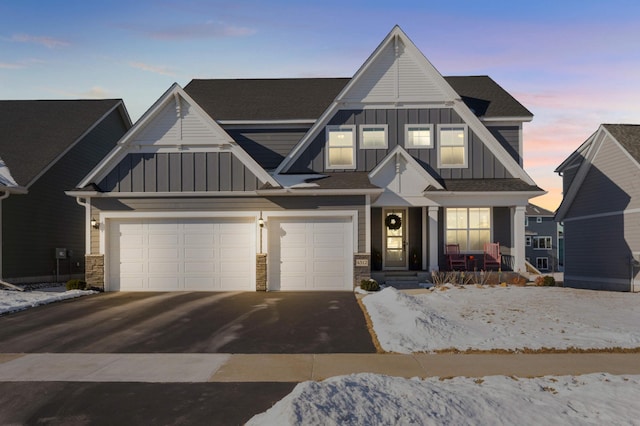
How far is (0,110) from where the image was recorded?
2491 cm

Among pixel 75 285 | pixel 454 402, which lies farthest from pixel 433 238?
pixel 454 402

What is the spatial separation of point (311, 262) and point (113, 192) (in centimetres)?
694

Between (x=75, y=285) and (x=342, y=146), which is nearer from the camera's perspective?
(x=75, y=285)

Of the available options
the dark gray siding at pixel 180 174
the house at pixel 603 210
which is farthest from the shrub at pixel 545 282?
the dark gray siding at pixel 180 174

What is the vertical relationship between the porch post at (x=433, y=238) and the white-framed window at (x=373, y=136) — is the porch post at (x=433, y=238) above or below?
below

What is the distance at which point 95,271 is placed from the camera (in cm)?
1742

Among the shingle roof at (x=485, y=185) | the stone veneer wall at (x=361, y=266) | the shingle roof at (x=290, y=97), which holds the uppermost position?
the shingle roof at (x=290, y=97)

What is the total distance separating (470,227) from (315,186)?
6.49 meters

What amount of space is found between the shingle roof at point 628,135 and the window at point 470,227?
6.40 m

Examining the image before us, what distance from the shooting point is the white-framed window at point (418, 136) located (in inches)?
778

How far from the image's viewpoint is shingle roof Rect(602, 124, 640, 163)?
20825 mm

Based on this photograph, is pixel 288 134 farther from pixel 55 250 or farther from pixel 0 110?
pixel 0 110

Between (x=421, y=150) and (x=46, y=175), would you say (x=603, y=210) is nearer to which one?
(x=421, y=150)

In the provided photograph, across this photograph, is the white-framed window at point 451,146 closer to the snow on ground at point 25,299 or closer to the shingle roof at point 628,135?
the shingle roof at point 628,135
